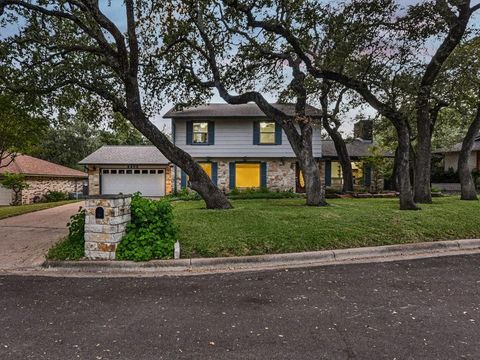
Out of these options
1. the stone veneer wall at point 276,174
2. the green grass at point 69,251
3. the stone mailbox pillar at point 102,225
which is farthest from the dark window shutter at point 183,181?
the stone mailbox pillar at point 102,225

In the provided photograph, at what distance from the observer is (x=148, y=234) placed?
18.7ft

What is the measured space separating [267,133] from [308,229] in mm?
12451

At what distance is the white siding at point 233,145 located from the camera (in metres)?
18.5

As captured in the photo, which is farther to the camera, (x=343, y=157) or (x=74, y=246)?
(x=343, y=157)

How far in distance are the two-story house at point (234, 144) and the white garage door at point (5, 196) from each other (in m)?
10.8

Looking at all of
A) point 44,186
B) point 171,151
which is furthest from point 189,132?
point 44,186

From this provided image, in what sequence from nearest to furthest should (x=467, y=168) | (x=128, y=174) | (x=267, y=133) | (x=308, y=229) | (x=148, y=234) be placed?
(x=148, y=234)
(x=308, y=229)
(x=467, y=168)
(x=267, y=133)
(x=128, y=174)

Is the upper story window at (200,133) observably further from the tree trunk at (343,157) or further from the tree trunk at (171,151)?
the tree trunk at (171,151)

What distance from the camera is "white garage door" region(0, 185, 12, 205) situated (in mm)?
20000

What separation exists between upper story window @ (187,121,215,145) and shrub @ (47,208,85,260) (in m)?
12.9

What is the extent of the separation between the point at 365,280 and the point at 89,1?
29.9ft

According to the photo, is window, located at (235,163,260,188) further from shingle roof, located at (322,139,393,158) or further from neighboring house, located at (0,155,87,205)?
neighboring house, located at (0,155,87,205)

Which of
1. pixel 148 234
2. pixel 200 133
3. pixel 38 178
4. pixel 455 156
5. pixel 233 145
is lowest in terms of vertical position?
pixel 148 234

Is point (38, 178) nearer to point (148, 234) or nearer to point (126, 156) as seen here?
point (126, 156)
